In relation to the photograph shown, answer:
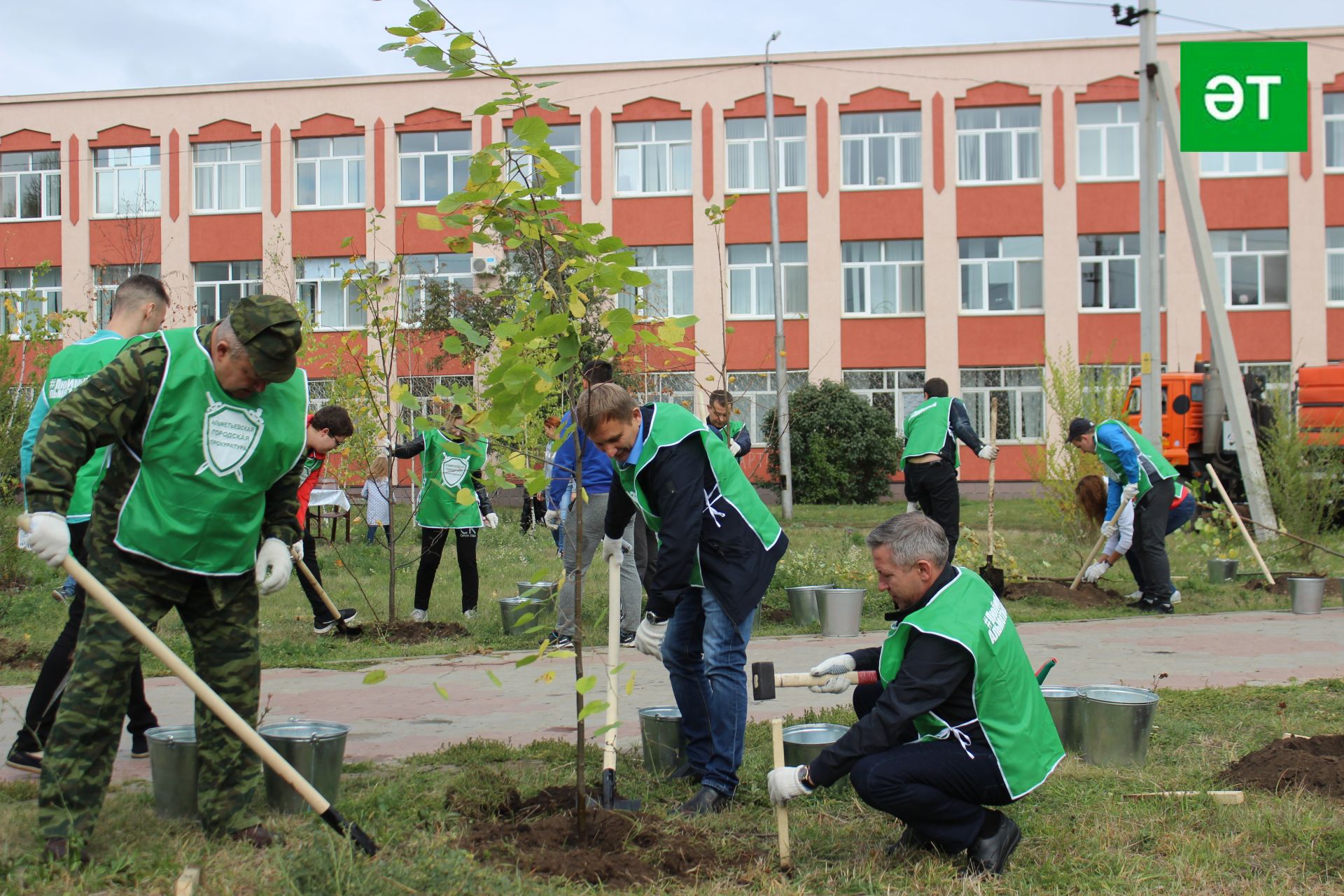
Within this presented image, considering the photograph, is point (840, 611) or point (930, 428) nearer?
point (840, 611)

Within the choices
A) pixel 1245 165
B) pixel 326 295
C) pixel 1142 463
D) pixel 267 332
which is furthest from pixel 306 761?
pixel 1245 165

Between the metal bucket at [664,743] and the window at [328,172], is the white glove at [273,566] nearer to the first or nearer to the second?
the metal bucket at [664,743]

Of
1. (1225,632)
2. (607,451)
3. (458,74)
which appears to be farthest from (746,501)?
(1225,632)

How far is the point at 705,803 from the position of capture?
13.7ft

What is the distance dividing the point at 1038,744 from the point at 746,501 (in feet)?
4.48

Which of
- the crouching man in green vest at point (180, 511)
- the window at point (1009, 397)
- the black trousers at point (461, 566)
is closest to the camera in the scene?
the crouching man in green vest at point (180, 511)

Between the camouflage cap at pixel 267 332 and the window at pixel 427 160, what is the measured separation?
27.6 meters

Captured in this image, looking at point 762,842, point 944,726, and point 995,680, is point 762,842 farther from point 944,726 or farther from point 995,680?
point 995,680

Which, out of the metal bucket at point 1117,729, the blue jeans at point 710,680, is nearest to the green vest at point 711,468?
the blue jeans at point 710,680

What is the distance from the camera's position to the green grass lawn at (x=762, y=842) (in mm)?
3301

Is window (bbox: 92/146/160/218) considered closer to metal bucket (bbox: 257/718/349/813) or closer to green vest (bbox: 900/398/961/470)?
green vest (bbox: 900/398/961/470)

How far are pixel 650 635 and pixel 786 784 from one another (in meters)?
1.07

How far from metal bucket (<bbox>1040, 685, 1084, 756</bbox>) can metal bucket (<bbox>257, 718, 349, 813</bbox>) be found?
2.79 metres

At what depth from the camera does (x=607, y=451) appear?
433cm
